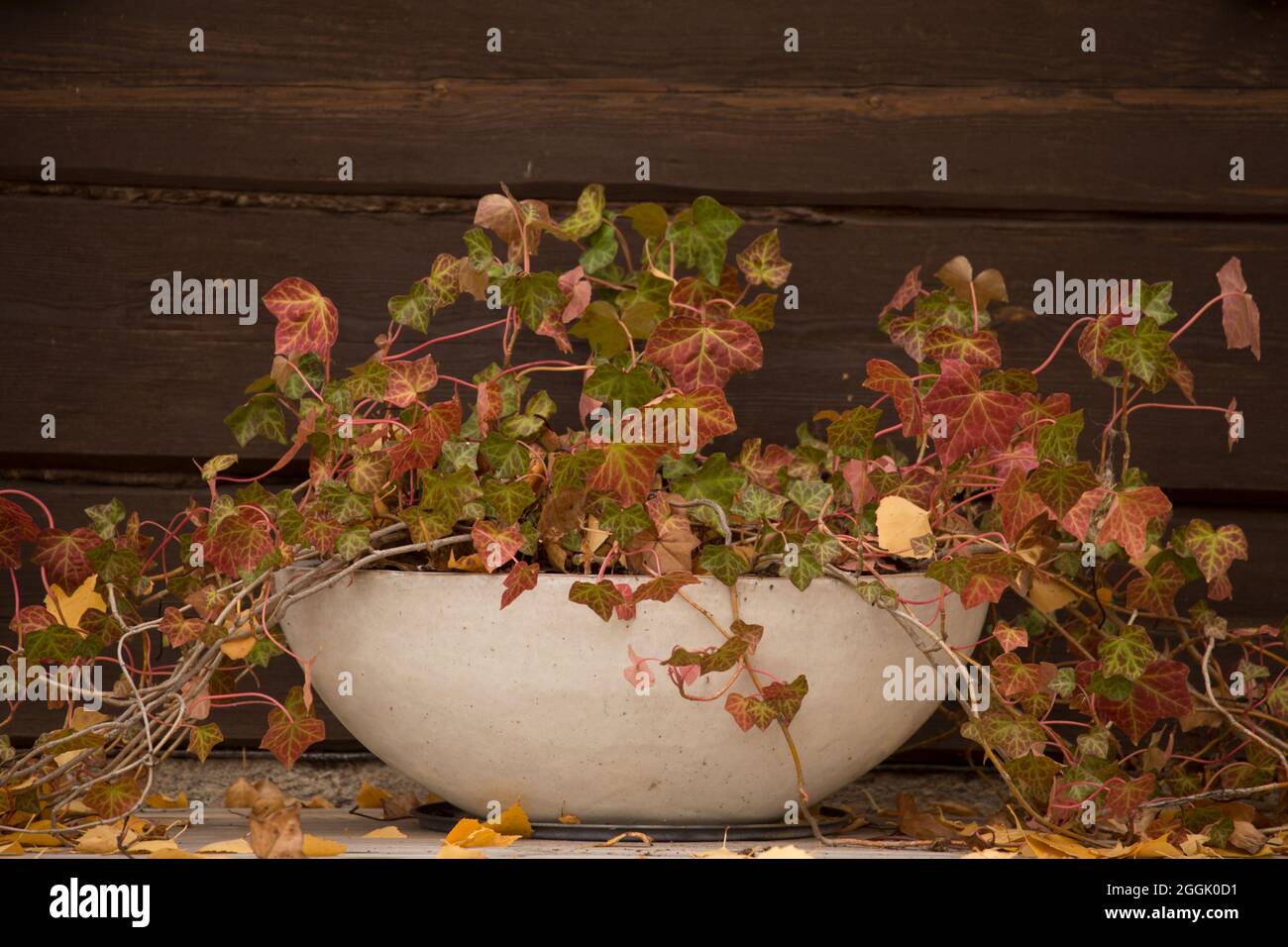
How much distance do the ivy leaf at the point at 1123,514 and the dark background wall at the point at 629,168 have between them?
17.4 inches

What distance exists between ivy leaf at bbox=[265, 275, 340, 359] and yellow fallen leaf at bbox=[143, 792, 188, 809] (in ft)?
1.51

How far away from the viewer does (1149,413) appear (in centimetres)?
142

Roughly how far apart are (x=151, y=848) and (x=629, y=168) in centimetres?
84

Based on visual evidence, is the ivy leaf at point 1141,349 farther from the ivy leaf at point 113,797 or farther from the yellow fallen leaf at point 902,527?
the ivy leaf at point 113,797

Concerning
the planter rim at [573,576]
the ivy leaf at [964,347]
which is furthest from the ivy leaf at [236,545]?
the ivy leaf at [964,347]

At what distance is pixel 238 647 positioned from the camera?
1.03 metres

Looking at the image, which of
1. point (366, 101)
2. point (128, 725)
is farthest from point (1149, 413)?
point (128, 725)

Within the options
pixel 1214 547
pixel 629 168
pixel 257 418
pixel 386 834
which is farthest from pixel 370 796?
pixel 1214 547

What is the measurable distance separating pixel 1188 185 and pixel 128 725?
3.98ft

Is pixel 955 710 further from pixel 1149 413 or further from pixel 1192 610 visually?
pixel 1149 413

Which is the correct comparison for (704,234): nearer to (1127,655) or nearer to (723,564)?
(723,564)

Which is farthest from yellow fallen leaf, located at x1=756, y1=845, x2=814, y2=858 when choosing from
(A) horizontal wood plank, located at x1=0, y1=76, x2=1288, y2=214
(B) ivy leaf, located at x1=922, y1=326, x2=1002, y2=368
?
(A) horizontal wood plank, located at x1=0, y1=76, x2=1288, y2=214

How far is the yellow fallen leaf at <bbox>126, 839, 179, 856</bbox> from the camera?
967mm

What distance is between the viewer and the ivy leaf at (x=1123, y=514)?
38.4 inches
